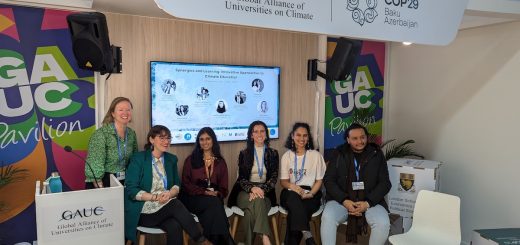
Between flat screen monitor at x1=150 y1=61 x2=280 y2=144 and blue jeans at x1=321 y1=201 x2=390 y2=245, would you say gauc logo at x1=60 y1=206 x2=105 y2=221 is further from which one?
blue jeans at x1=321 y1=201 x2=390 y2=245

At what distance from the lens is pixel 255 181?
3.95 m

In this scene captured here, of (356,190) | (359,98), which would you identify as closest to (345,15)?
(356,190)

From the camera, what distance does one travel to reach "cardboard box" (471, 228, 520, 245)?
329 cm

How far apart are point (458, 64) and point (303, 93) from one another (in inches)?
65.7

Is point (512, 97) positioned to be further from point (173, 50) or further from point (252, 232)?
point (173, 50)

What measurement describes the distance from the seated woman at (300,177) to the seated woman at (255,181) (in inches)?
5.2

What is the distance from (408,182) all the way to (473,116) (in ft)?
3.13

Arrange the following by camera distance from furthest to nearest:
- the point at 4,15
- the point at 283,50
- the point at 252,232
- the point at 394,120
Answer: the point at 394,120 → the point at 283,50 → the point at 252,232 → the point at 4,15

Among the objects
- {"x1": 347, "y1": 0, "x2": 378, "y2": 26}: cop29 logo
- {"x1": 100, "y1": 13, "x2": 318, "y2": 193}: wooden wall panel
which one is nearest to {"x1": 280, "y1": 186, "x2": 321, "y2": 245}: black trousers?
{"x1": 100, "y1": 13, "x2": 318, "y2": 193}: wooden wall panel

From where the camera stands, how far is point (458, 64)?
4.36 meters

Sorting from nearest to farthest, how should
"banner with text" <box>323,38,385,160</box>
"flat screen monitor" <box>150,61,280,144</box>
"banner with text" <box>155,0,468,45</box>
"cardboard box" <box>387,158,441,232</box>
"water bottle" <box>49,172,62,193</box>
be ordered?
"banner with text" <box>155,0,468,45</box>, "water bottle" <box>49,172,62,193</box>, "flat screen monitor" <box>150,61,280,144</box>, "cardboard box" <box>387,158,441,232</box>, "banner with text" <box>323,38,385,160</box>

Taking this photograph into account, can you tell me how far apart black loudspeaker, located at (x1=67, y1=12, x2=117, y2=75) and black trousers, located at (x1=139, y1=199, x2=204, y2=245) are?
127 cm

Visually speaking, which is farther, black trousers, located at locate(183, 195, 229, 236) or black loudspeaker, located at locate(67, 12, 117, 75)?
black trousers, located at locate(183, 195, 229, 236)

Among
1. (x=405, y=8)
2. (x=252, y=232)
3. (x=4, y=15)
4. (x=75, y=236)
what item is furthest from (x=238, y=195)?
(x=4, y=15)
